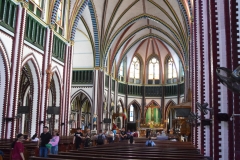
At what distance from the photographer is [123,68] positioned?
47219 mm

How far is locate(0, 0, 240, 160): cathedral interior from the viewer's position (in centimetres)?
816

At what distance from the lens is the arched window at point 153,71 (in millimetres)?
48656

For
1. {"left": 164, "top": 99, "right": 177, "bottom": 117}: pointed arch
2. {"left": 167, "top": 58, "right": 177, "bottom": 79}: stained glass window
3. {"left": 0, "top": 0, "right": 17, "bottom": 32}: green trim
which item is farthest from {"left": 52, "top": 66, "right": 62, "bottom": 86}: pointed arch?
{"left": 167, "top": 58, "right": 177, "bottom": 79}: stained glass window

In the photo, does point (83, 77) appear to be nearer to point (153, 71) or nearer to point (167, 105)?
point (153, 71)

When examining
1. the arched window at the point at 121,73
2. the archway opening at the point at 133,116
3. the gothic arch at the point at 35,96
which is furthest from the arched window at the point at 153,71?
the gothic arch at the point at 35,96

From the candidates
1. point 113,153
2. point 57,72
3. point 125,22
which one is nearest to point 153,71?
point 125,22

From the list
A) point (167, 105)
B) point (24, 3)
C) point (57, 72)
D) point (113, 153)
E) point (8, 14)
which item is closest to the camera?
point (113, 153)

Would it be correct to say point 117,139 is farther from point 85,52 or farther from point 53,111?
point 85,52

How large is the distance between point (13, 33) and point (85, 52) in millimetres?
17442

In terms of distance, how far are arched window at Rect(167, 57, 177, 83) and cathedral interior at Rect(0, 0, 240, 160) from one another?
160 mm

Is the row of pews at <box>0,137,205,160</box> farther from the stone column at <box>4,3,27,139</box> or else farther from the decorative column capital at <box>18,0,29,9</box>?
the decorative column capital at <box>18,0,29,9</box>

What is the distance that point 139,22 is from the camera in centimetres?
3878

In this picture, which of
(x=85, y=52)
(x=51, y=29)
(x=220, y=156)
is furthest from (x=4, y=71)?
(x=85, y=52)

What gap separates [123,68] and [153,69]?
5.17 metres
